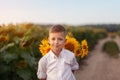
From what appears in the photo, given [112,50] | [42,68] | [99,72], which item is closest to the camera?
[42,68]

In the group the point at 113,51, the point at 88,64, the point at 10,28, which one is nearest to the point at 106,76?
the point at 88,64

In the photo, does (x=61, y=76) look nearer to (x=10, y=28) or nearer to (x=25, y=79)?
(x=25, y=79)

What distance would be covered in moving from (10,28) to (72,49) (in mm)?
914

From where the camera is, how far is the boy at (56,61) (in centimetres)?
402

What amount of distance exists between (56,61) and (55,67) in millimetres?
58

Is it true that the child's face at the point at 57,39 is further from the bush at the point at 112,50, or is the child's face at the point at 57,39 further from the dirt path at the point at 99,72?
the bush at the point at 112,50

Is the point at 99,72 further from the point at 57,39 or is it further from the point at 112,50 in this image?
the point at 57,39

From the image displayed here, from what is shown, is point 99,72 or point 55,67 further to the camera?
point 99,72

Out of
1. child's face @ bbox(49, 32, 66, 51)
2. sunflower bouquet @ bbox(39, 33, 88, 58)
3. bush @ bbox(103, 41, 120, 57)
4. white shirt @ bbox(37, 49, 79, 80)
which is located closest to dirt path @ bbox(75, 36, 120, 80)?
bush @ bbox(103, 41, 120, 57)

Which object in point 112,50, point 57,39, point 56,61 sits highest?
point 57,39

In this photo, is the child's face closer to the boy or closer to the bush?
the boy

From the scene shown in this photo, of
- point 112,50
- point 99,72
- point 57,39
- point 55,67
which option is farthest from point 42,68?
point 112,50

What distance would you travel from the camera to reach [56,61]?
13.4 ft

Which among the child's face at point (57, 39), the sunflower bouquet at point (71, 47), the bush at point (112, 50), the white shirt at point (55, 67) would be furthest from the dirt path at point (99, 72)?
the child's face at point (57, 39)
